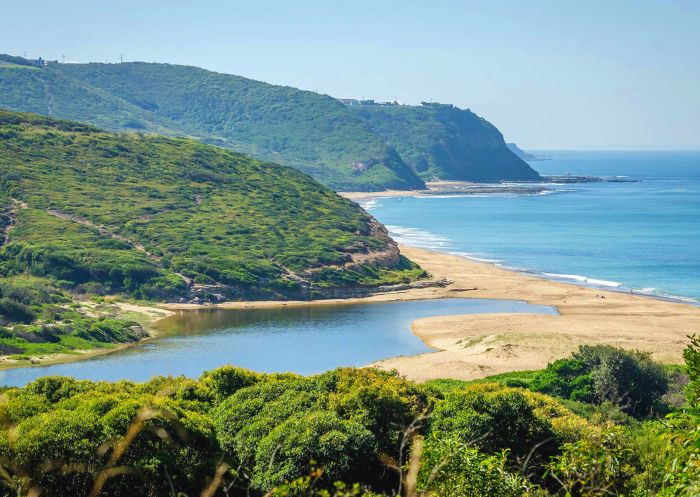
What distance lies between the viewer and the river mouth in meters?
58.4

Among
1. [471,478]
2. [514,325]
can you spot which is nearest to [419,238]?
[514,325]

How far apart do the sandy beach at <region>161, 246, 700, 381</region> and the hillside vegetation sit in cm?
2490

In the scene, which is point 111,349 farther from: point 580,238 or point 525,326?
point 580,238

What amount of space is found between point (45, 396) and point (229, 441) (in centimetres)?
651

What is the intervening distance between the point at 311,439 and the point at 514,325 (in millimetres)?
50884

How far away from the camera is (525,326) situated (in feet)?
238

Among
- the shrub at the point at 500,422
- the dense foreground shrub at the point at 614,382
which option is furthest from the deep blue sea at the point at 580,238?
the shrub at the point at 500,422

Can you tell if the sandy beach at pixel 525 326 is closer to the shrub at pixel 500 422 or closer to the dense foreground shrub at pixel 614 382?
the dense foreground shrub at pixel 614 382

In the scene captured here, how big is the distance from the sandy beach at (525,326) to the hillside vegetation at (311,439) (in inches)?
980

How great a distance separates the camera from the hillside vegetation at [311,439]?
1878 cm

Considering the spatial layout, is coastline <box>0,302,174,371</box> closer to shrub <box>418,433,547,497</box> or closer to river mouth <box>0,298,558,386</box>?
river mouth <box>0,298,558,386</box>

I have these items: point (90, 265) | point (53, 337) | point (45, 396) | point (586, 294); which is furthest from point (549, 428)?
point (90, 265)

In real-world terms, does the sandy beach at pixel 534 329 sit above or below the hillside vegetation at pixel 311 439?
below

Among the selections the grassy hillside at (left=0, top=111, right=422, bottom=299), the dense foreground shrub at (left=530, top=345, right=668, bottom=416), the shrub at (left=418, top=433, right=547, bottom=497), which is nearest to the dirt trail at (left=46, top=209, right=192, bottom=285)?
the grassy hillside at (left=0, top=111, right=422, bottom=299)
